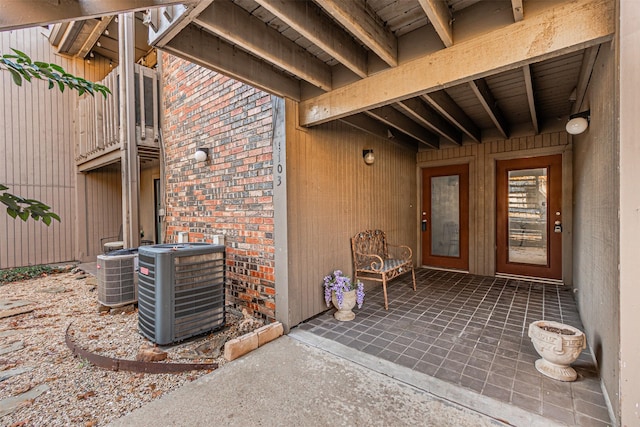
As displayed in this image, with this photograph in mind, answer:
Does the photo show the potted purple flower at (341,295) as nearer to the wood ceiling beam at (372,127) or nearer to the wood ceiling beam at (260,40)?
the wood ceiling beam at (372,127)

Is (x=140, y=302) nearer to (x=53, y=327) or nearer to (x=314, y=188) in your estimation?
(x=53, y=327)

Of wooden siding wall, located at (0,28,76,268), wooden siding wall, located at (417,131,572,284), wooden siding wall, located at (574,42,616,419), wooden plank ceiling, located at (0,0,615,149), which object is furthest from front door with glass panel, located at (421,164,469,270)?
wooden siding wall, located at (0,28,76,268)

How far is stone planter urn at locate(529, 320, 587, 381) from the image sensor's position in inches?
81.7

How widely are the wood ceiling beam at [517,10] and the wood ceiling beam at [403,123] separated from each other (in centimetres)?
159

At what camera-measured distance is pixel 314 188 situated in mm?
3266

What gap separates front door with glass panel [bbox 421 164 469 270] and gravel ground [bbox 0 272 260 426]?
4147 mm

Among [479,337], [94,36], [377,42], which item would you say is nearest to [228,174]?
[377,42]

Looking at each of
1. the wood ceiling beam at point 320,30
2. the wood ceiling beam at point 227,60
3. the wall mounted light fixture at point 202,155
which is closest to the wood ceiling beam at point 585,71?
the wood ceiling beam at point 320,30

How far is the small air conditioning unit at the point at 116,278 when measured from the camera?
139 inches

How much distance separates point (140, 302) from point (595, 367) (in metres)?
4.10

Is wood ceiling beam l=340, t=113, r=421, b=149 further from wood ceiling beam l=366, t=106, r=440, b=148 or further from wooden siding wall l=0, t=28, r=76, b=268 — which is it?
wooden siding wall l=0, t=28, r=76, b=268

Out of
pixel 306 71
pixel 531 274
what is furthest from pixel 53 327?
pixel 531 274

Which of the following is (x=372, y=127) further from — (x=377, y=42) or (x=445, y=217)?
(x=445, y=217)

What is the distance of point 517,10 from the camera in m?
1.73
